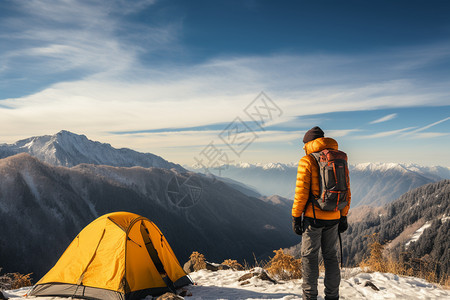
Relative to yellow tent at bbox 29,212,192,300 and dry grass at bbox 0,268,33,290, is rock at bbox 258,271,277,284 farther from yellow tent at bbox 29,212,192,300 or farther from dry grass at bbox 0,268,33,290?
dry grass at bbox 0,268,33,290

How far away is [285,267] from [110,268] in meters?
6.19

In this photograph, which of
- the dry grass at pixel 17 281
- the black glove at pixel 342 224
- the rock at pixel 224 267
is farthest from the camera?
the rock at pixel 224 267

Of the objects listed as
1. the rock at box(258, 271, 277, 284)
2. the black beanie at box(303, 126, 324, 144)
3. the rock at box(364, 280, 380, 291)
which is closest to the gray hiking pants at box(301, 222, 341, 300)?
the black beanie at box(303, 126, 324, 144)

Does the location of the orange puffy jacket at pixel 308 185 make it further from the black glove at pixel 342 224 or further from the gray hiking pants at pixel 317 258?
the black glove at pixel 342 224

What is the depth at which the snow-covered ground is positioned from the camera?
7.76 metres

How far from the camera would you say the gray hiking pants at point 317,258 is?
6121 millimetres

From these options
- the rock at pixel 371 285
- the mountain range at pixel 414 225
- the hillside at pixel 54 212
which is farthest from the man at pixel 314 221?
the hillside at pixel 54 212

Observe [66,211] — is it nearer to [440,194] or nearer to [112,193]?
[112,193]

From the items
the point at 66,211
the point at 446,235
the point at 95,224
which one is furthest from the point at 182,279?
the point at 66,211

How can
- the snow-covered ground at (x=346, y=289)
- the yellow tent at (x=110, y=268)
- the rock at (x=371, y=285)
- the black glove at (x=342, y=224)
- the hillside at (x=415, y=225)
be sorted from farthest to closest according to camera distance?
the hillside at (x=415, y=225), the yellow tent at (x=110, y=268), the rock at (x=371, y=285), the snow-covered ground at (x=346, y=289), the black glove at (x=342, y=224)

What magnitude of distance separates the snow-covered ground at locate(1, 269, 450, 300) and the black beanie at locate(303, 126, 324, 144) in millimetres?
4561

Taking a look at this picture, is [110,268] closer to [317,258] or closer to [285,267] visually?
[285,267]

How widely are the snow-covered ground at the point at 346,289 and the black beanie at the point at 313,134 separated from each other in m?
4.56

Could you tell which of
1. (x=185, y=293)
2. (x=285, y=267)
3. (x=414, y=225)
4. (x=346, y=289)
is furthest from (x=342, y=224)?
(x=414, y=225)
